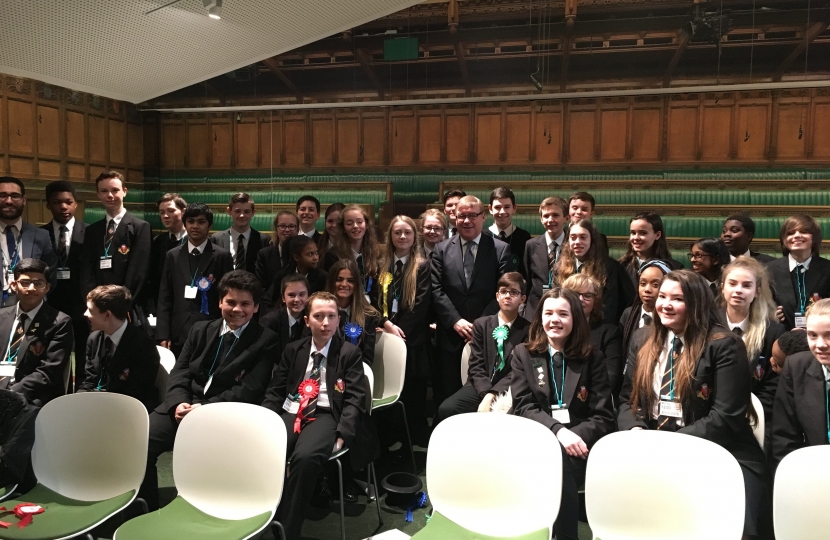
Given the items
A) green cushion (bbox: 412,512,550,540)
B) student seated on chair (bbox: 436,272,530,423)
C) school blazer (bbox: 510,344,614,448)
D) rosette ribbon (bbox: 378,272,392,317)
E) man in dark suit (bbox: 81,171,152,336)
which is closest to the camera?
green cushion (bbox: 412,512,550,540)

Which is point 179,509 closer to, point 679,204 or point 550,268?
point 550,268

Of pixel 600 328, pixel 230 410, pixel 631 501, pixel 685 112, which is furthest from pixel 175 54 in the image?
pixel 685 112

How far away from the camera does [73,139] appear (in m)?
6.39

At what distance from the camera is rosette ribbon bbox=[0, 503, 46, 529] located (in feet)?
6.85

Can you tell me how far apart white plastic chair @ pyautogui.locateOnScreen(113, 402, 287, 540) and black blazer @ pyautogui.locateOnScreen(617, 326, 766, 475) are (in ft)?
5.21

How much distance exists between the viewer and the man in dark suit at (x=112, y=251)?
3.79m

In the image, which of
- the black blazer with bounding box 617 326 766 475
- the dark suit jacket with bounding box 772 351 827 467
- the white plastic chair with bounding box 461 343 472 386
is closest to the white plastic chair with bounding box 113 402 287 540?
the white plastic chair with bounding box 461 343 472 386

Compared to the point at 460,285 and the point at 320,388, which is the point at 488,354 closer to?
the point at 460,285

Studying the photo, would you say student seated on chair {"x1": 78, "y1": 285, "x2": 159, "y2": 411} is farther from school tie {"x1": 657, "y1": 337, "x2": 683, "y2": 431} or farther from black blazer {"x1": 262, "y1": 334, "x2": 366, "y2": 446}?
school tie {"x1": 657, "y1": 337, "x2": 683, "y2": 431}

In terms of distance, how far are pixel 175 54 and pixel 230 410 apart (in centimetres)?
225

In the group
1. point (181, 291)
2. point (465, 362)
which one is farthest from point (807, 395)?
point (181, 291)

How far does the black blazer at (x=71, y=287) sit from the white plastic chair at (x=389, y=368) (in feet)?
6.76

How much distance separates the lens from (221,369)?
2867 millimetres

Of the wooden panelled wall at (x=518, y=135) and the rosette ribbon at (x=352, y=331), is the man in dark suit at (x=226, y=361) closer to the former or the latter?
the rosette ribbon at (x=352, y=331)
